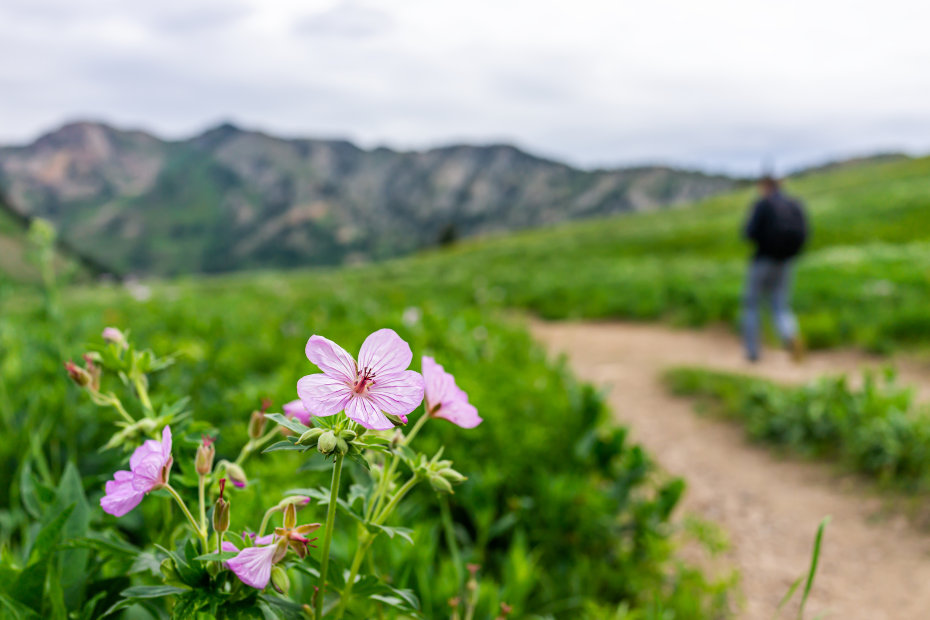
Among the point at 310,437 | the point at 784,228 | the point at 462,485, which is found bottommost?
the point at 462,485

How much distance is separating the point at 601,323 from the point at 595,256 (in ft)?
41.3

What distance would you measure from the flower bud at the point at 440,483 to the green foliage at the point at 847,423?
15.3 ft

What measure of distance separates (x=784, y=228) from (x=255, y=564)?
8584mm

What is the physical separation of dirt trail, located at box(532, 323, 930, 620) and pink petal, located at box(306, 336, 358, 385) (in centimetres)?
141

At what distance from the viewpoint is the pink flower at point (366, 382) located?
33.1 inches

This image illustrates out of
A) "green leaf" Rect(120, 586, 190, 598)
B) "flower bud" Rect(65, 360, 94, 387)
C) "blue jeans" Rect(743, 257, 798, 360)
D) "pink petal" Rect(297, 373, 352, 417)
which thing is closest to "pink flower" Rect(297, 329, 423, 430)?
"pink petal" Rect(297, 373, 352, 417)

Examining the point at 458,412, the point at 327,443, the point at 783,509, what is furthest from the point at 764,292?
the point at 327,443

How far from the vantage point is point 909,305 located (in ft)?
27.8

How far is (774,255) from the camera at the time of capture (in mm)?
8258

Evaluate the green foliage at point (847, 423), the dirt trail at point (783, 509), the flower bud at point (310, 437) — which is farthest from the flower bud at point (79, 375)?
the green foliage at point (847, 423)

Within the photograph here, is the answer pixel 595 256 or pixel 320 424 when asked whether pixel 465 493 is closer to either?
pixel 320 424

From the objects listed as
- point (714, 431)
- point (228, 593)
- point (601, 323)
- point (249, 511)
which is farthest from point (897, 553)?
point (601, 323)

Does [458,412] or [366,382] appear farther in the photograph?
[458,412]

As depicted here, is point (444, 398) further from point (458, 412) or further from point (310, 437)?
point (310, 437)
